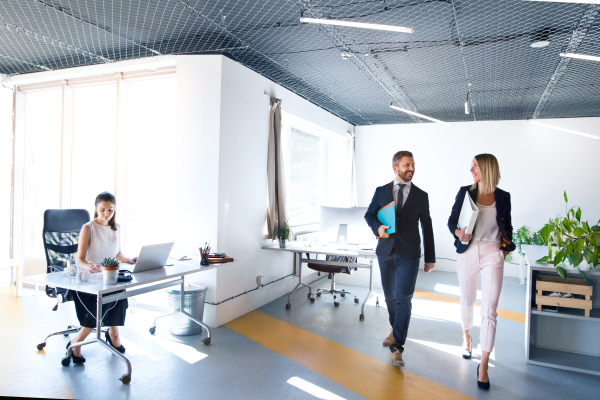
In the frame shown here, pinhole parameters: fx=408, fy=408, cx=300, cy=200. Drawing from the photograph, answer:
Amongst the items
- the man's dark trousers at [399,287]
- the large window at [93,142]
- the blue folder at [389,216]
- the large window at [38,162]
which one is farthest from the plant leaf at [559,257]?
the large window at [38,162]

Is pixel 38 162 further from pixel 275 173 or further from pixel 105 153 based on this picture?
pixel 275 173

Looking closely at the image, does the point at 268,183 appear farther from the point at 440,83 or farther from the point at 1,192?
the point at 1,192

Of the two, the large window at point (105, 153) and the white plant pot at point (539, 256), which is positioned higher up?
the large window at point (105, 153)

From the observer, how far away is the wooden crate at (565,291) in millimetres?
3303

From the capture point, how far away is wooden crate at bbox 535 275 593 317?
330 centimetres

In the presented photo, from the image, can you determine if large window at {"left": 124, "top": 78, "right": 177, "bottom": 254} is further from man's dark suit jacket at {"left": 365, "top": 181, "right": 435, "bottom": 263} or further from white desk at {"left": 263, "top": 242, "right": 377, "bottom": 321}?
man's dark suit jacket at {"left": 365, "top": 181, "right": 435, "bottom": 263}

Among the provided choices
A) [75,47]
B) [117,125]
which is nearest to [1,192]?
[117,125]

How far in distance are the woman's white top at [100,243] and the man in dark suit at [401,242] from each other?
7.20ft

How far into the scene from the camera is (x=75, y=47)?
4664mm

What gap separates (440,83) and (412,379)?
4.09 meters

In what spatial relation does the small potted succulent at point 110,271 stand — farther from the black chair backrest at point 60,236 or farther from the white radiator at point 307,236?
the white radiator at point 307,236

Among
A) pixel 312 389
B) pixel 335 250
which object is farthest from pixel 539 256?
pixel 312 389

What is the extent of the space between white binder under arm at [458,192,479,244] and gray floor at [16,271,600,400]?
120cm

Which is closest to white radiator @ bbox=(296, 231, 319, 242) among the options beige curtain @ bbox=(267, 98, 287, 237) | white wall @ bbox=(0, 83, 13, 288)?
beige curtain @ bbox=(267, 98, 287, 237)
